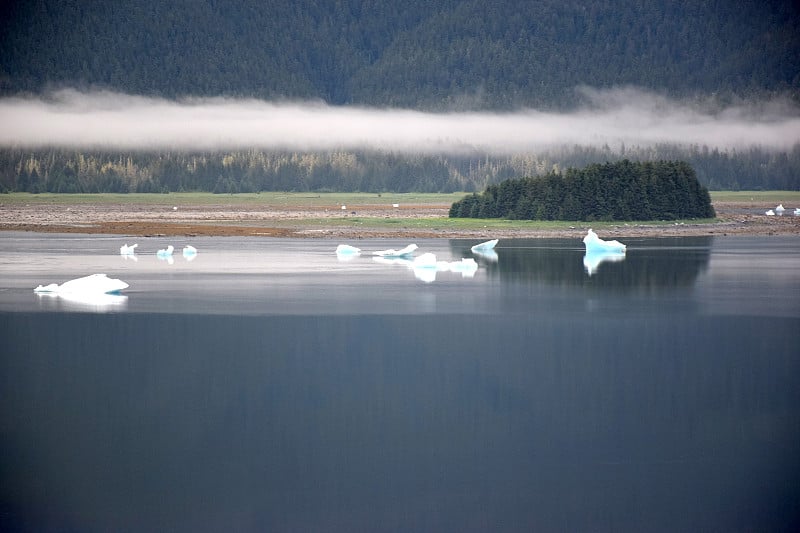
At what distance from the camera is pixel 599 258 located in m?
62.1

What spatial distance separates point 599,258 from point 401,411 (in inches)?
1583

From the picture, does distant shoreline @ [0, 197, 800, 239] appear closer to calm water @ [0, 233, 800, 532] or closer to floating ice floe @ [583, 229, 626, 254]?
floating ice floe @ [583, 229, 626, 254]

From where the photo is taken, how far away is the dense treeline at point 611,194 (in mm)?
91188

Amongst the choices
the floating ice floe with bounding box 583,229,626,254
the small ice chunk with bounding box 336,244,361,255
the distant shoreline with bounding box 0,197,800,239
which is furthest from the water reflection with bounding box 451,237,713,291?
the distant shoreline with bounding box 0,197,800,239

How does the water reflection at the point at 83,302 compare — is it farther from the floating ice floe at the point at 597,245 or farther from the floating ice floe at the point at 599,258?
the floating ice floe at the point at 597,245

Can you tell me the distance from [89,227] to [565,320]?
71.9 m

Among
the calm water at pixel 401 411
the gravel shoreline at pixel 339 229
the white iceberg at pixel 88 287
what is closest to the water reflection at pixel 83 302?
the white iceberg at pixel 88 287

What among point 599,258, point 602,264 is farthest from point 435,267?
point 599,258

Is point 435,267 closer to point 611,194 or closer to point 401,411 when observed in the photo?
point 401,411

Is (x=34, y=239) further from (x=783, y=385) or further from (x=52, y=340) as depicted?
(x=783, y=385)

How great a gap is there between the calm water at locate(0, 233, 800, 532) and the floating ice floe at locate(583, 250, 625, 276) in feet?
45.3

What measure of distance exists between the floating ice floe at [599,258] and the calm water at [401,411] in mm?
13801

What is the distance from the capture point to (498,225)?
91.1 metres

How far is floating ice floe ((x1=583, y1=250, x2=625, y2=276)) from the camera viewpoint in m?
58.5
